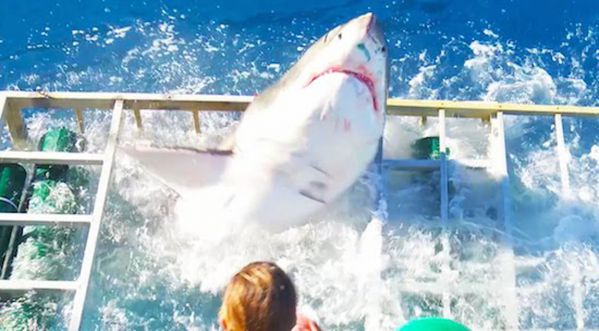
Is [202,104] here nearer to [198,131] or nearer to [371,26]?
[198,131]

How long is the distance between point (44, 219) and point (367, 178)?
1812mm

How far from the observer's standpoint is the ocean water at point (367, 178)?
15.6ft

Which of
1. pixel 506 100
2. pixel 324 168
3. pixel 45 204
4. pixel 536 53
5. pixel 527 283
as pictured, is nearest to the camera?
pixel 324 168

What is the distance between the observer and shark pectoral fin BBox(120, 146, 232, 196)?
184 inches

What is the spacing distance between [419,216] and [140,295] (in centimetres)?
167

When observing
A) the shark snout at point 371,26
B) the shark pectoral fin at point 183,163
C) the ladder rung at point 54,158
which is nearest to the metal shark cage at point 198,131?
the ladder rung at point 54,158

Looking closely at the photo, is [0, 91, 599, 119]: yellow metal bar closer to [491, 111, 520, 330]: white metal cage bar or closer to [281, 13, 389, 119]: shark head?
[491, 111, 520, 330]: white metal cage bar

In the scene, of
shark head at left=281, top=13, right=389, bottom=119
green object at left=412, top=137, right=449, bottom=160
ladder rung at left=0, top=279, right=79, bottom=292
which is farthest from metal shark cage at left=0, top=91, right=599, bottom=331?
shark head at left=281, top=13, right=389, bottom=119

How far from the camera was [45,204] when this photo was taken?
5.22 meters

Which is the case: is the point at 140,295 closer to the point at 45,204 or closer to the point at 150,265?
the point at 150,265

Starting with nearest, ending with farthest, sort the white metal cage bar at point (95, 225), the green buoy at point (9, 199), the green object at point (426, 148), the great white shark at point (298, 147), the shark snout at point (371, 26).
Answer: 1. the shark snout at point (371, 26)
2. the great white shark at point (298, 147)
3. the white metal cage bar at point (95, 225)
4. the green buoy at point (9, 199)
5. the green object at point (426, 148)

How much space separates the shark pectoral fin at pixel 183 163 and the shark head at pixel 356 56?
0.73 metres

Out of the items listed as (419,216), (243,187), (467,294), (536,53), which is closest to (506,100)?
(536,53)

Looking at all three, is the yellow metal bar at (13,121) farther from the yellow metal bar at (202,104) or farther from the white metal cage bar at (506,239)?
the white metal cage bar at (506,239)
